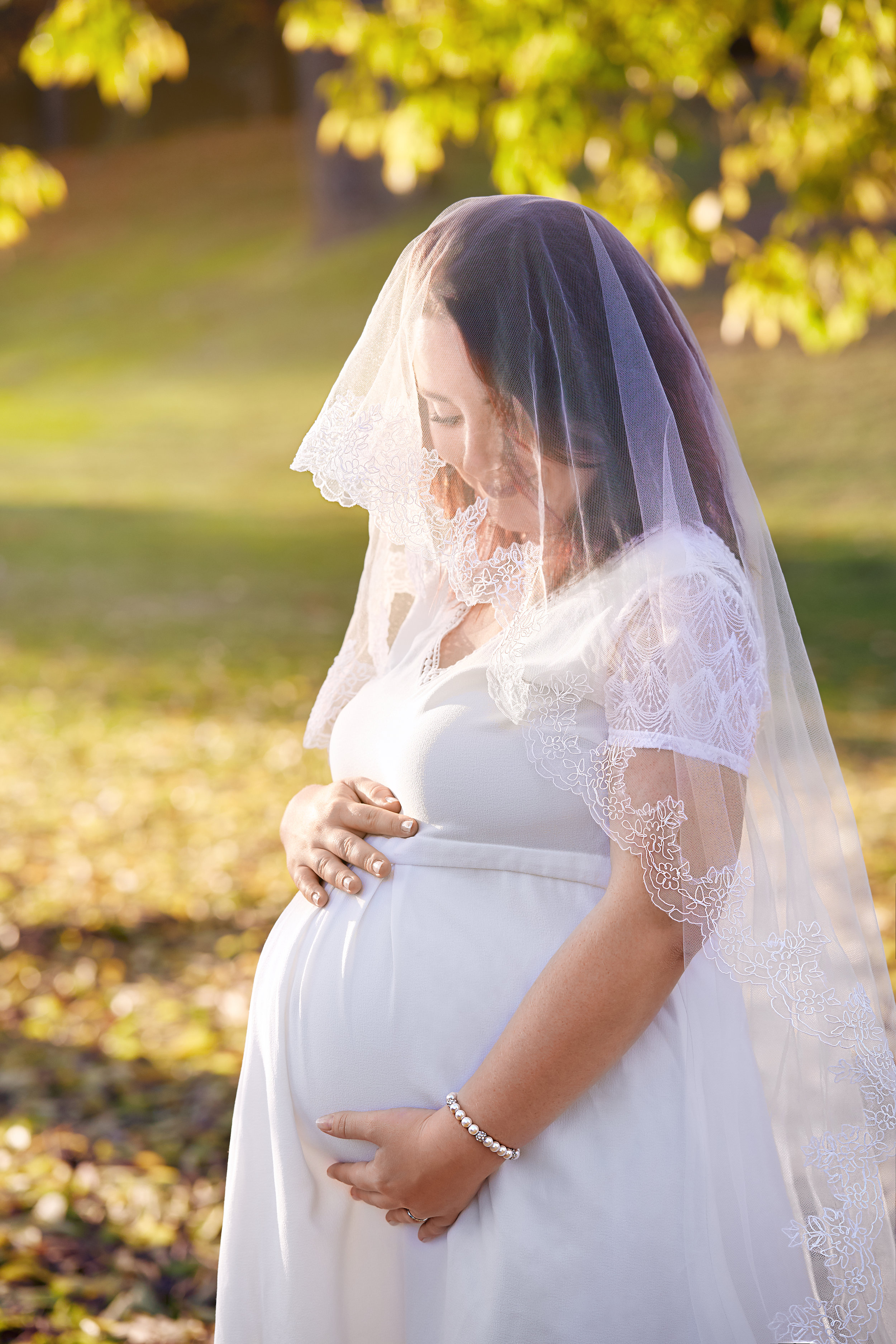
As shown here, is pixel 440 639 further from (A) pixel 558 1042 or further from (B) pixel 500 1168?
(B) pixel 500 1168

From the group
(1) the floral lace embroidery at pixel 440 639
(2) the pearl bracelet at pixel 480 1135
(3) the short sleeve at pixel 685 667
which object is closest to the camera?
(3) the short sleeve at pixel 685 667

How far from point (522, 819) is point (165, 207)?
28.7 metres

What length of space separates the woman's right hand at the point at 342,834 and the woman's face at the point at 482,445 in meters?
0.49

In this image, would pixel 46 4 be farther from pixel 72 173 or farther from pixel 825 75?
pixel 825 75

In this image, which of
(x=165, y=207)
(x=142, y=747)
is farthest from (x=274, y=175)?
(x=142, y=747)

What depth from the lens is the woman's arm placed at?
4.99 ft

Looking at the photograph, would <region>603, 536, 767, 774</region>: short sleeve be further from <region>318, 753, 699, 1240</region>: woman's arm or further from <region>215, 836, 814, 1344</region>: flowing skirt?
<region>215, 836, 814, 1344</region>: flowing skirt

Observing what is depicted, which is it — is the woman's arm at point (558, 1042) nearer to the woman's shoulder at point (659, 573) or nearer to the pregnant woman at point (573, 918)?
the pregnant woman at point (573, 918)

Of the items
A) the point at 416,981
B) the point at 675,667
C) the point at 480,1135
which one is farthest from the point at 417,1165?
the point at 675,667

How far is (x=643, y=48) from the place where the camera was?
380cm

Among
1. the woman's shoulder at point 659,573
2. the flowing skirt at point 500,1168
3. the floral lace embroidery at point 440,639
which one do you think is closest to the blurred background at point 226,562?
the flowing skirt at point 500,1168

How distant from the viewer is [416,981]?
1.69 m

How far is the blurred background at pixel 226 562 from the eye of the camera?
350cm

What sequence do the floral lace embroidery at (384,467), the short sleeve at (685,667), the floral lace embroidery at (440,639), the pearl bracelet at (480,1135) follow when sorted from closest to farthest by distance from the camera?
the short sleeve at (685,667), the pearl bracelet at (480,1135), the floral lace embroidery at (384,467), the floral lace embroidery at (440,639)
